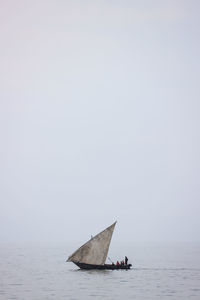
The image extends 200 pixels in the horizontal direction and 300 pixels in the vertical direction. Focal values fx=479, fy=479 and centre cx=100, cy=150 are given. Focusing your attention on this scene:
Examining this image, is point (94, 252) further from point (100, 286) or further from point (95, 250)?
point (100, 286)

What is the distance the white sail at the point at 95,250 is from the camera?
73.1m

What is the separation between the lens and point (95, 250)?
73.4 meters

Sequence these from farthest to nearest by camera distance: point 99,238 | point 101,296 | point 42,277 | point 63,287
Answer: point 42,277 → point 99,238 → point 63,287 → point 101,296

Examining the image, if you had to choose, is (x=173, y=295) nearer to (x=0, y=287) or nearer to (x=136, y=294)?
(x=136, y=294)

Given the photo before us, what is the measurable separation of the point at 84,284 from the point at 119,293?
790 centimetres

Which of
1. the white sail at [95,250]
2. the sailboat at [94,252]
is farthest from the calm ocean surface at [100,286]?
the white sail at [95,250]

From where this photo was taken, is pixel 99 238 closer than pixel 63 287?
No

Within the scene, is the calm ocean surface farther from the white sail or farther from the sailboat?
the white sail

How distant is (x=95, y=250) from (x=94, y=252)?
39 cm

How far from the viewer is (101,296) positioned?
59.3 metres

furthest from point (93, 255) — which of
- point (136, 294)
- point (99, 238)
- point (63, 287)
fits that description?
point (136, 294)

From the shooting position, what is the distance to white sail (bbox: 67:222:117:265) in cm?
7312

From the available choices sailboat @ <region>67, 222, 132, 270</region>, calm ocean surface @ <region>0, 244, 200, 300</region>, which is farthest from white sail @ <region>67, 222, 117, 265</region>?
calm ocean surface @ <region>0, 244, 200, 300</region>

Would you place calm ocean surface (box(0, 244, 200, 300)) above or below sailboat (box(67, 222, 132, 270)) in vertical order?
below
